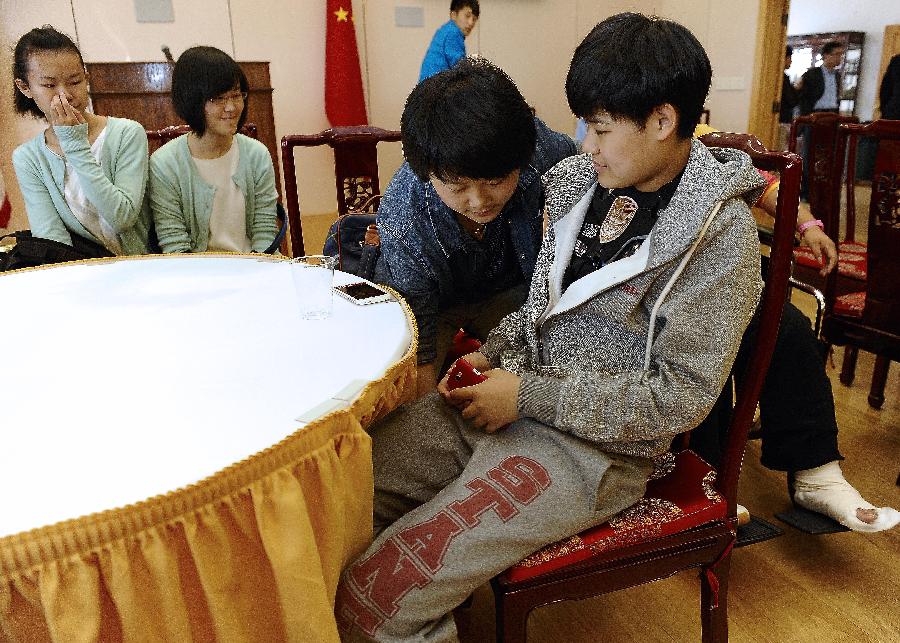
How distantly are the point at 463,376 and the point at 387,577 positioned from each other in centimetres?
37

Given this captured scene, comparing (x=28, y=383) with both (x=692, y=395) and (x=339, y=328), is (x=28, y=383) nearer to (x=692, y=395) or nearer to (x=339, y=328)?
(x=339, y=328)

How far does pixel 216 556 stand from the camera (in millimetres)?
690

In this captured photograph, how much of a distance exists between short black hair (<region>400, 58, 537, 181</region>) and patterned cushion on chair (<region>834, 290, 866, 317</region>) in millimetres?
1274

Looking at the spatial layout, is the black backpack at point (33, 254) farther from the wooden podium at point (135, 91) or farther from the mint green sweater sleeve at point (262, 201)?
the wooden podium at point (135, 91)

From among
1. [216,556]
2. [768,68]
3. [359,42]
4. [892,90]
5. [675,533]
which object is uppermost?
[359,42]

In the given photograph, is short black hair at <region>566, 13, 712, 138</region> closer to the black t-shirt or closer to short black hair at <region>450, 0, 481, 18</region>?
the black t-shirt

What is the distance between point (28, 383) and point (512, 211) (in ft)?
2.89

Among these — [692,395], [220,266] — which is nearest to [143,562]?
[692,395]

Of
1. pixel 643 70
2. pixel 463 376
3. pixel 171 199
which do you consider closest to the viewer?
pixel 643 70

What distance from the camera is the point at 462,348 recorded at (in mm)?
1621

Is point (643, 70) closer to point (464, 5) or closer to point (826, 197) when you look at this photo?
point (826, 197)

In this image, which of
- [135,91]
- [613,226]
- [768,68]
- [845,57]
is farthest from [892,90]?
[613,226]

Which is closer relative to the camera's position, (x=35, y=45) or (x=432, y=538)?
(x=432, y=538)

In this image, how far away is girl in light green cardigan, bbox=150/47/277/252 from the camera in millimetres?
2119
